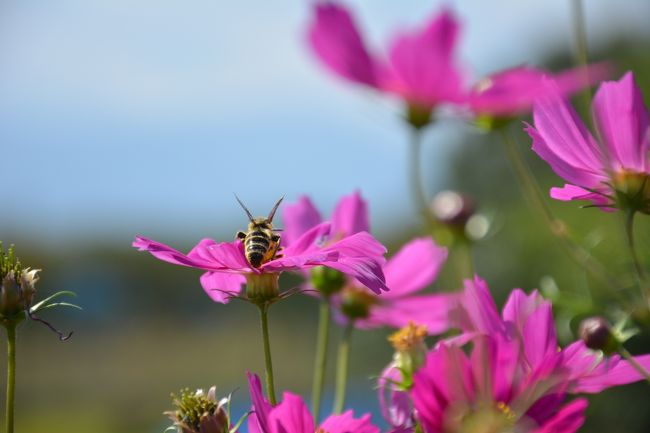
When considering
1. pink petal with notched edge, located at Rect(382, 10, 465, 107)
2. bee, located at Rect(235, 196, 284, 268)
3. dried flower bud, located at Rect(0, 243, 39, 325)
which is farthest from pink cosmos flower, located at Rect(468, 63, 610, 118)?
dried flower bud, located at Rect(0, 243, 39, 325)

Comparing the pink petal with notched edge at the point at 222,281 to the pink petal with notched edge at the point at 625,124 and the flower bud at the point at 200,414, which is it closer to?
the flower bud at the point at 200,414

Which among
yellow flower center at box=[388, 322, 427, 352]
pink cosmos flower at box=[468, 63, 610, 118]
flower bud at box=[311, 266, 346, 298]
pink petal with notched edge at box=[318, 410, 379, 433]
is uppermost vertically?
pink cosmos flower at box=[468, 63, 610, 118]

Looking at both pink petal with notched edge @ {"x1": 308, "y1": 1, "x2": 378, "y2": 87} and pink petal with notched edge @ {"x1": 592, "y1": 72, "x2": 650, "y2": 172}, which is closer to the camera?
pink petal with notched edge @ {"x1": 592, "y1": 72, "x2": 650, "y2": 172}

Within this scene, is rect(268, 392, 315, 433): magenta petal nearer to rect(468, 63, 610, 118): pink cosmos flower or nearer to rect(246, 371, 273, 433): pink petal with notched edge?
rect(246, 371, 273, 433): pink petal with notched edge

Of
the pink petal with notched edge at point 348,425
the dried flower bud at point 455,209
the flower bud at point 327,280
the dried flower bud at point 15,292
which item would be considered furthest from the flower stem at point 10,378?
the dried flower bud at point 455,209

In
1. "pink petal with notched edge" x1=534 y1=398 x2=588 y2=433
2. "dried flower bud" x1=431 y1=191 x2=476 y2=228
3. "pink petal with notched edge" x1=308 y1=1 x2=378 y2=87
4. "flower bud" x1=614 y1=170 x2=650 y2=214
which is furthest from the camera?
"dried flower bud" x1=431 y1=191 x2=476 y2=228

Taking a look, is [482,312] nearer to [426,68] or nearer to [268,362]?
[268,362]
